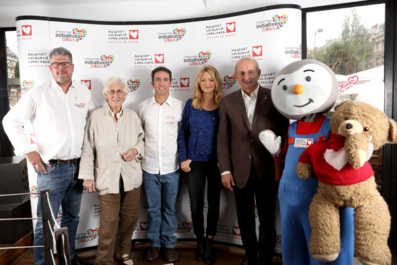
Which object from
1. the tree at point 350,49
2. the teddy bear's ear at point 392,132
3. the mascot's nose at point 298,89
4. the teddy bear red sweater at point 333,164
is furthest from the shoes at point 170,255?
the tree at point 350,49

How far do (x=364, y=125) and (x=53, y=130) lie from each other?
6.54 ft

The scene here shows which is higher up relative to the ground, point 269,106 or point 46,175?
point 269,106

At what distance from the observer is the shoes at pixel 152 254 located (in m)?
2.55

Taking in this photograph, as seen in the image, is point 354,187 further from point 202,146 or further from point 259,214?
point 202,146

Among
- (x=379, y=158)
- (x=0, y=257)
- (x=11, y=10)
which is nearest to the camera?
(x=0, y=257)

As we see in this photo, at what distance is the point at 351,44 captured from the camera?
8.82ft

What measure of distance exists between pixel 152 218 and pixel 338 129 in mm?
1695

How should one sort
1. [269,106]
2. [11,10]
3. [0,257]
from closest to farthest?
[269,106]
[0,257]
[11,10]

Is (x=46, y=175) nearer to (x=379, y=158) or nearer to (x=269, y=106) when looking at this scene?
(x=269, y=106)

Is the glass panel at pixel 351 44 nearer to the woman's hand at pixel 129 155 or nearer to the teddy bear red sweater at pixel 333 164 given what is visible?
the teddy bear red sweater at pixel 333 164

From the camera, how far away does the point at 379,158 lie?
8.64 ft

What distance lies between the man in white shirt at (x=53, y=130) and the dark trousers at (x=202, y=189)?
0.92 meters


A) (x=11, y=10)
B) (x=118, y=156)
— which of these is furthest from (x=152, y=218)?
(x=11, y=10)

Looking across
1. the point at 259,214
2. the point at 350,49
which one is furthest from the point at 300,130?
the point at 350,49
